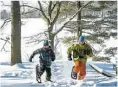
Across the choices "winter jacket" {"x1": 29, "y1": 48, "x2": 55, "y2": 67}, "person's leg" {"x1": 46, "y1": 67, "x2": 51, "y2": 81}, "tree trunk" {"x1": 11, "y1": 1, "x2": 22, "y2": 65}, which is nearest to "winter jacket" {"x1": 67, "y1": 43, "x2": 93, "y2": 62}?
"winter jacket" {"x1": 29, "y1": 48, "x2": 55, "y2": 67}

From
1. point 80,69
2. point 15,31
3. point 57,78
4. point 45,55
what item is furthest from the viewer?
point 15,31

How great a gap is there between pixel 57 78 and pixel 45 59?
3.30ft

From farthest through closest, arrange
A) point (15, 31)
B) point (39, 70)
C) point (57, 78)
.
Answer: point (15, 31)
point (57, 78)
point (39, 70)

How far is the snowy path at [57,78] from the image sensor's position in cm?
968

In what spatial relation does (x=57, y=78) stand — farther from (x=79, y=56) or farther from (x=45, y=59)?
(x=79, y=56)

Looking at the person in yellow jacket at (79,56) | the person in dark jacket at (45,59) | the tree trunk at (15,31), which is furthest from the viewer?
the tree trunk at (15,31)

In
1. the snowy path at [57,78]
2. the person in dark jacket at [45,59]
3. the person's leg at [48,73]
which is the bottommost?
the snowy path at [57,78]

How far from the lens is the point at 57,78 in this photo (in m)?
10.4

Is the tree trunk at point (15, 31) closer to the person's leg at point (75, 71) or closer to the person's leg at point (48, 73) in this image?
the person's leg at point (48, 73)

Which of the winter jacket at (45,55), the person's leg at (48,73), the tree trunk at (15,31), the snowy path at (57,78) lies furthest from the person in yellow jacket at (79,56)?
the tree trunk at (15,31)

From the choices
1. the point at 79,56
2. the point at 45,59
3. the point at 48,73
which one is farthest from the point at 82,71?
the point at 45,59

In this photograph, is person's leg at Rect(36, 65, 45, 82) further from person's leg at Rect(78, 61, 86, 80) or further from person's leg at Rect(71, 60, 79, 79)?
person's leg at Rect(78, 61, 86, 80)

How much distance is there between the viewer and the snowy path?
968 centimetres

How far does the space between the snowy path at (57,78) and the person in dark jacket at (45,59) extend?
0.85ft
